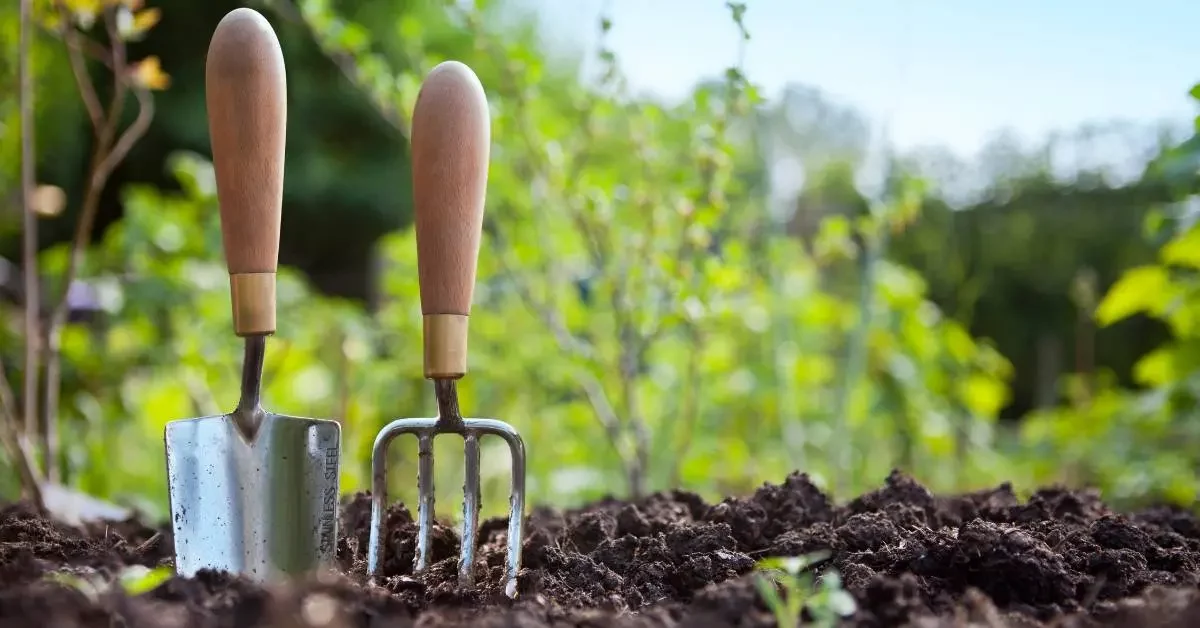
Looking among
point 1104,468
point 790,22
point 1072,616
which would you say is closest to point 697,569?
point 1072,616

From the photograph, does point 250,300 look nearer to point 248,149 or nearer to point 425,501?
point 248,149

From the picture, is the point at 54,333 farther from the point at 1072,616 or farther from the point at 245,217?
the point at 1072,616

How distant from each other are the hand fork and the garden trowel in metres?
0.08

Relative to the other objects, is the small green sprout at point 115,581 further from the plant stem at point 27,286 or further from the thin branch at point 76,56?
the thin branch at point 76,56

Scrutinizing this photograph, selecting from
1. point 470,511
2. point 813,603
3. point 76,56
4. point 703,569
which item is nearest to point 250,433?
point 470,511

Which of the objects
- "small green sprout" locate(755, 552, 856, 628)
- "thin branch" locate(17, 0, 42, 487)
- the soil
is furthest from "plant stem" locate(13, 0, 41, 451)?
"small green sprout" locate(755, 552, 856, 628)

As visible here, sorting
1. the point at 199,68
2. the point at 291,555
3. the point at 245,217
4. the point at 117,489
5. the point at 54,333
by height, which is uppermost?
the point at 199,68

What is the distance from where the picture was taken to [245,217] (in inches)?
43.9

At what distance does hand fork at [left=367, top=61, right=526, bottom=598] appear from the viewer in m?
1.09

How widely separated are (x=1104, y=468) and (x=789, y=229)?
5.41 feet

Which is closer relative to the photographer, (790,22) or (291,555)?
(291,555)

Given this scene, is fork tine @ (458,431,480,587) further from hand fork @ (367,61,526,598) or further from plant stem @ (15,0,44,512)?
plant stem @ (15,0,44,512)

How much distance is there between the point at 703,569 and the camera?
1.03 metres

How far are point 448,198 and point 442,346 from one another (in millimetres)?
160
